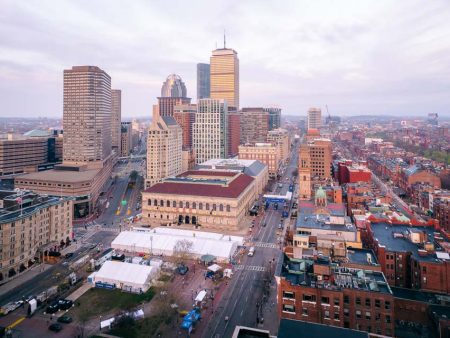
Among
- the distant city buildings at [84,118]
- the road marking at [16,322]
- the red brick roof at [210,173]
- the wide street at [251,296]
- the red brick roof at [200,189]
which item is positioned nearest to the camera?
the road marking at [16,322]

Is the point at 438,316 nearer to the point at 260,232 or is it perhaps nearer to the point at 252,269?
the point at 252,269

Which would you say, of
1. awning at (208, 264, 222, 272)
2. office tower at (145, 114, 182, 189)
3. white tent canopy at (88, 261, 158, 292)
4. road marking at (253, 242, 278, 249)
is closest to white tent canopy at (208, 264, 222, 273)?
awning at (208, 264, 222, 272)

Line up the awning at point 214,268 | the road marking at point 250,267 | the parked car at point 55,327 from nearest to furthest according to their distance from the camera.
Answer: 1. the parked car at point 55,327
2. the awning at point 214,268
3. the road marking at point 250,267

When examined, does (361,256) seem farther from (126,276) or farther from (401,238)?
(126,276)

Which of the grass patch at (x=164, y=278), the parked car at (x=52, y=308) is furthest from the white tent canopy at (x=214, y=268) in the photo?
the parked car at (x=52, y=308)

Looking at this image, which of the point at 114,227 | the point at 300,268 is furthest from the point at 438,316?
the point at 114,227

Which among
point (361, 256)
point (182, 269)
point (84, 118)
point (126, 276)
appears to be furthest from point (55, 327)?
point (84, 118)

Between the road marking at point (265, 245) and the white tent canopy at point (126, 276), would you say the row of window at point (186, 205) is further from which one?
the white tent canopy at point (126, 276)
